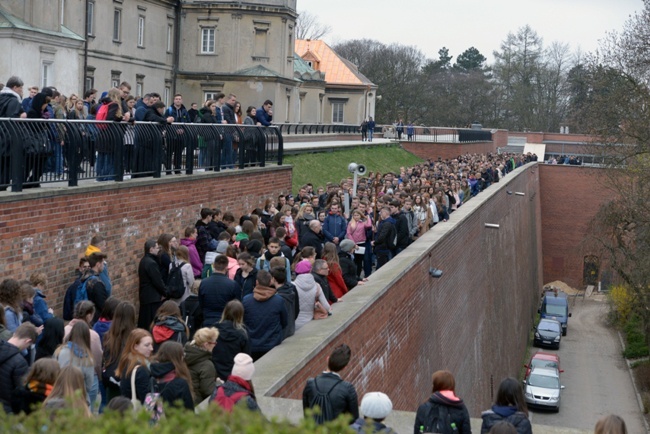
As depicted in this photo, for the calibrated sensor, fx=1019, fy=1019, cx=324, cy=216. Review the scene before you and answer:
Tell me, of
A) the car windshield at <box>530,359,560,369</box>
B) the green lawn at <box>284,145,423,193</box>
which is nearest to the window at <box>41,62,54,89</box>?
the green lawn at <box>284,145,423,193</box>

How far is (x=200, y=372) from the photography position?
Answer: 7.75 metres

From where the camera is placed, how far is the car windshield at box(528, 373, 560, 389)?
111 ft

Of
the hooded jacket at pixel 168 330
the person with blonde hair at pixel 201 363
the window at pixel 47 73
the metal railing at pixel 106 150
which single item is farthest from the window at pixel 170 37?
the person with blonde hair at pixel 201 363

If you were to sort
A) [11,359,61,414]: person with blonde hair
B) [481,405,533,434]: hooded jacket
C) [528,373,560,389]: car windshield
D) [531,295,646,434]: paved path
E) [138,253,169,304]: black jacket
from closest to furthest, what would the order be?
[11,359,61,414]: person with blonde hair < [481,405,533,434]: hooded jacket < [138,253,169,304]: black jacket < [531,295,646,434]: paved path < [528,373,560,389]: car windshield

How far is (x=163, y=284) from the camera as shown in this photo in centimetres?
1168

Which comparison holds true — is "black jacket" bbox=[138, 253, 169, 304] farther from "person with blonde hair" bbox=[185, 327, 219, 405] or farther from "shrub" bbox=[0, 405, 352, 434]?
"shrub" bbox=[0, 405, 352, 434]

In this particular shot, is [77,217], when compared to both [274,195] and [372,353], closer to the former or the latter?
[372,353]

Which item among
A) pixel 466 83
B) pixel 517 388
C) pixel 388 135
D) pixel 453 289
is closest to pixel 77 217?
pixel 517 388

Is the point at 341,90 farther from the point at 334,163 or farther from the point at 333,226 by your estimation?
the point at 333,226

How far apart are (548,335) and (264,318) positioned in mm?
35863

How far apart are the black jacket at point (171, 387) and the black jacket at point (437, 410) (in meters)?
1.65

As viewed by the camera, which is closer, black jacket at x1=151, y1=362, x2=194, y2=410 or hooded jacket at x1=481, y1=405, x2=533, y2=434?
black jacket at x1=151, y1=362, x2=194, y2=410

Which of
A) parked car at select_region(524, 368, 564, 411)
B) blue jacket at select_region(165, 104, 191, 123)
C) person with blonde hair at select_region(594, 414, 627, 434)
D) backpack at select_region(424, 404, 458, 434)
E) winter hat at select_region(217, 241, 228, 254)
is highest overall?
blue jacket at select_region(165, 104, 191, 123)

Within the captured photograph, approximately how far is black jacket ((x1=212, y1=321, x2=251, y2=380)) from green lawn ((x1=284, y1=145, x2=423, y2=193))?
20673mm
